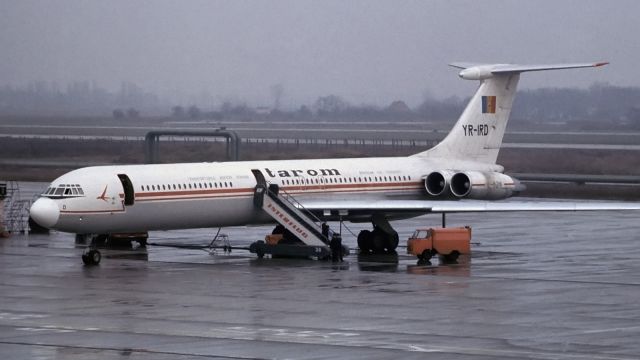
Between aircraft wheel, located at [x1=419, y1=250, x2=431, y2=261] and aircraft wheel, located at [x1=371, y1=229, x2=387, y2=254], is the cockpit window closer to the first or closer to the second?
aircraft wheel, located at [x1=371, y1=229, x2=387, y2=254]

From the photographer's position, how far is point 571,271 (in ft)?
98.0

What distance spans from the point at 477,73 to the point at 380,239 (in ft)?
22.7

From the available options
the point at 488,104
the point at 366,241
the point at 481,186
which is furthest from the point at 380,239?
the point at 488,104

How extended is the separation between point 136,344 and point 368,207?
1550 centimetres

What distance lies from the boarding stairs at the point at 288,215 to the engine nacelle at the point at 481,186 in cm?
484

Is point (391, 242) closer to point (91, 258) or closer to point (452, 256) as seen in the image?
point (452, 256)

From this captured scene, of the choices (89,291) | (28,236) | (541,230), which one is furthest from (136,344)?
(541,230)

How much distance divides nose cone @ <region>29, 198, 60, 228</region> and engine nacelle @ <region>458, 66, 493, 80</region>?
45.0 ft

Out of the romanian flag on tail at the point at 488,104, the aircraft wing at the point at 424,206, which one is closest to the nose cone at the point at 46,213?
the aircraft wing at the point at 424,206

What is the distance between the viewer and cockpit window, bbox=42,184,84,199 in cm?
3081

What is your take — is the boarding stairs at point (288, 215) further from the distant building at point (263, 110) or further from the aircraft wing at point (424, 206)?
the distant building at point (263, 110)

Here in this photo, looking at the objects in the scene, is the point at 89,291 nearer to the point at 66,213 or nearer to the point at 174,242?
the point at 66,213

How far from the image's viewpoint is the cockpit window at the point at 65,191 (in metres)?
30.8

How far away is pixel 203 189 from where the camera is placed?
32.8 metres
